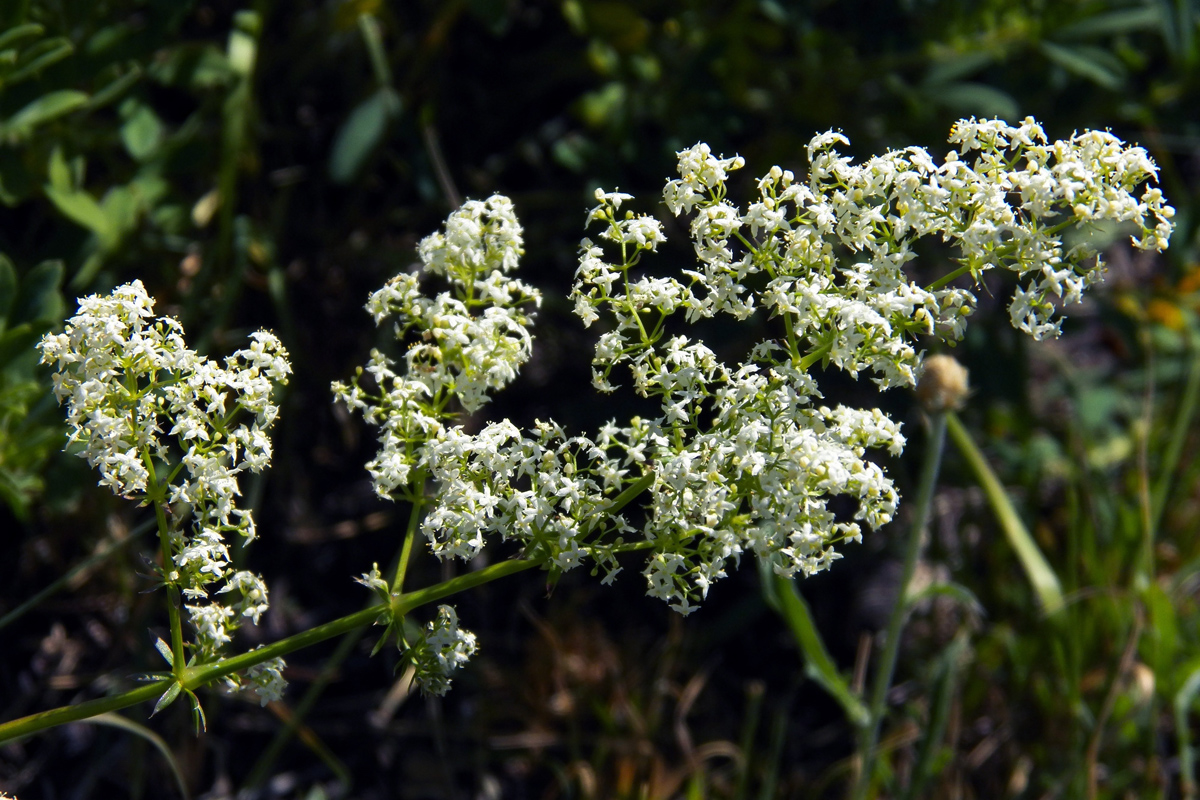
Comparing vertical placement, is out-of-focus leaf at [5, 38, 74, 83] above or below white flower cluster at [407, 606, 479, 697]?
above

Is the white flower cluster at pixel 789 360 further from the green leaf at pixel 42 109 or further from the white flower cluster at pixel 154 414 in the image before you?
the green leaf at pixel 42 109

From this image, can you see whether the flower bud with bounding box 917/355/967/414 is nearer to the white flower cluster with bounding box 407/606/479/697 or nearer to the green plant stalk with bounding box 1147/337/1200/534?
the white flower cluster with bounding box 407/606/479/697

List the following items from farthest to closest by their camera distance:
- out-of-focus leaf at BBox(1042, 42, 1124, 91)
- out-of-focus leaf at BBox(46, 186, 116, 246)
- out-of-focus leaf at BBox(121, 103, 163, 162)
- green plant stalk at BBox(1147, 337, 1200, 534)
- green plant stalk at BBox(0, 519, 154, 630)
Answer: green plant stalk at BBox(1147, 337, 1200, 534), out-of-focus leaf at BBox(1042, 42, 1124, 91), out-of-focus leaf at BBox(121, 103, 163, 162), out-of-focus leaf at BBox(46, 186, 116, 246), green plant stalk at BBox(0, 519, 154, 630)

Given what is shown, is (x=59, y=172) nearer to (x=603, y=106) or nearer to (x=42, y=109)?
(x=42, y=109)

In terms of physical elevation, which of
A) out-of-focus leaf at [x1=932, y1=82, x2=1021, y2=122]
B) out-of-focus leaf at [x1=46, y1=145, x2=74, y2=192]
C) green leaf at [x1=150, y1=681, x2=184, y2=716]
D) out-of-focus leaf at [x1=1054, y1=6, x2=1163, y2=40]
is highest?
out-of-focus leaf at [x1=1054, y1=6, x2=1163, y2=40]

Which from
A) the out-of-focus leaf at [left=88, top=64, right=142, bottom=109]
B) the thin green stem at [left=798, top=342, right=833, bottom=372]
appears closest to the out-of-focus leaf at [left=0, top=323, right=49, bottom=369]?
the out-of-focus leaf at [left=88, top=64, right=142, bottom=109]

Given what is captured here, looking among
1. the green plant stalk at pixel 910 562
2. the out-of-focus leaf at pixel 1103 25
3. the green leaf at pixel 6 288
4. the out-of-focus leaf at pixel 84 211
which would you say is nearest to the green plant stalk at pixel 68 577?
the green leaf at pixel 6 288

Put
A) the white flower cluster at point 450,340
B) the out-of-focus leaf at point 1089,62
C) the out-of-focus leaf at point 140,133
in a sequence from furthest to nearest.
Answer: the out-of-focus leaf at point 1089,62
the out-of-focus leaf at point 140,133
the white flower cluster at point 450,340
